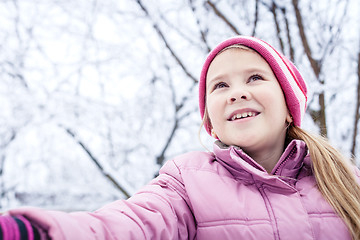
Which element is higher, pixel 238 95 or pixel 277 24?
pixel 277 24

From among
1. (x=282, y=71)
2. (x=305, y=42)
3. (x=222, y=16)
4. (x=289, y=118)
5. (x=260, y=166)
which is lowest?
(x=260, y=166)

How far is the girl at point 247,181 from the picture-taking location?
0.78 meters

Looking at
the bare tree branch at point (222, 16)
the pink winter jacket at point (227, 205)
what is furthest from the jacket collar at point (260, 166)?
the bare tree branch at point (222, 16)

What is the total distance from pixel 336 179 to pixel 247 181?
0.38 meters

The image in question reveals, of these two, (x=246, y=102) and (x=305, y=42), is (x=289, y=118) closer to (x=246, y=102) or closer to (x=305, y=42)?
(x=246, y=102)

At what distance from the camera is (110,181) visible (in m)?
2.99

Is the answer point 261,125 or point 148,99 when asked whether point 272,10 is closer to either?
point 148,99

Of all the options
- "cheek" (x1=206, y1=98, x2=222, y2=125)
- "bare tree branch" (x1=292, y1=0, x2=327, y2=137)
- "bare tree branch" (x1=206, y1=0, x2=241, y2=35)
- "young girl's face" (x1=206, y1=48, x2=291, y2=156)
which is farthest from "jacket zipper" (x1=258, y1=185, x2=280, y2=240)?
"bare tree branch" (x1=206, y1=0, x2=241, y2=35)

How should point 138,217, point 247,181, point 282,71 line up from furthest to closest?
1. point 282,71
2. point 247,181
3. point 138,217

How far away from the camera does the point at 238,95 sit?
1106mm

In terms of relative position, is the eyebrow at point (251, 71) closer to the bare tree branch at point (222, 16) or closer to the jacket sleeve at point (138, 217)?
the jacket sleeve at point (138, 217)

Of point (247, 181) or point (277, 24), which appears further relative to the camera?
point (277, 24)

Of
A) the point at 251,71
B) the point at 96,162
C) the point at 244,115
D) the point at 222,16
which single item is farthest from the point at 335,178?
the point at 96,162

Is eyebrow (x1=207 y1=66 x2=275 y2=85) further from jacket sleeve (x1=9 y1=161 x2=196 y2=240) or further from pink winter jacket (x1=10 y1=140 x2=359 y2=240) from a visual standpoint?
jacket sleeve (x1=9 y1=161 x2=196 y2=240)
